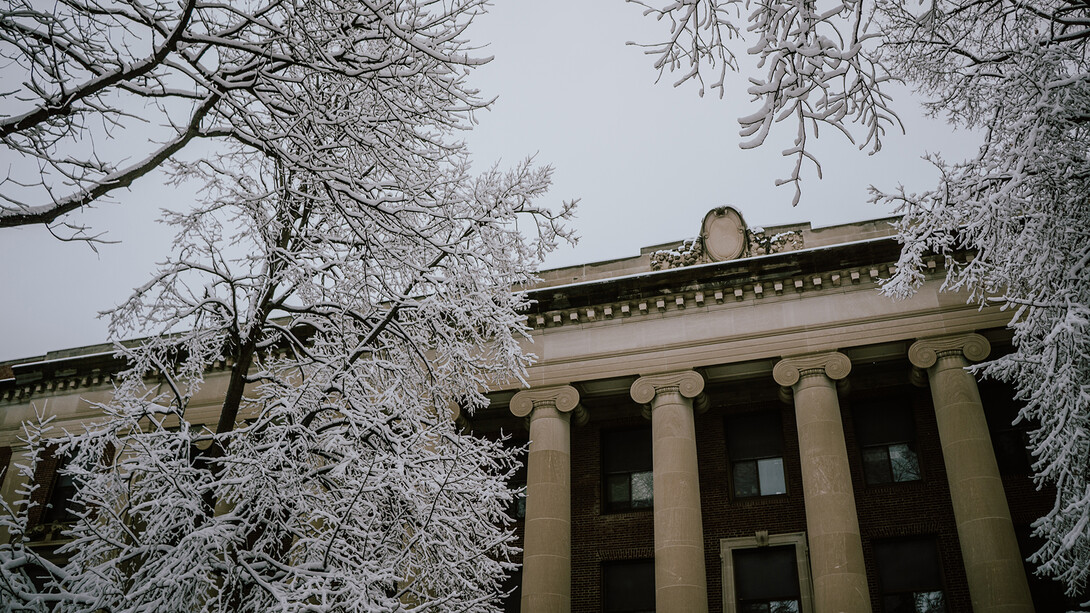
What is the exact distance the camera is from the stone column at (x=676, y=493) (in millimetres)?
16500

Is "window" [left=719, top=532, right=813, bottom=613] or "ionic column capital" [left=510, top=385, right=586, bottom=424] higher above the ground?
"ionic column capital" [left=510, top=385, right=586, bottom=424]

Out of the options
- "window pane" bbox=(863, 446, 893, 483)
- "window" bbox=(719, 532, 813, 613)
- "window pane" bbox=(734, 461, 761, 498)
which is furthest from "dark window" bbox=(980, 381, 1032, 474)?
"window pane" bbox=(734, 461, 761, 498)

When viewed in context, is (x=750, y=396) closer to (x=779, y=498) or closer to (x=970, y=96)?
(x=779, y=498)

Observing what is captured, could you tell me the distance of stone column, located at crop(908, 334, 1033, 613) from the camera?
579 inches

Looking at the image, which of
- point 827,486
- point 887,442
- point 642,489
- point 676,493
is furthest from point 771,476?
point 676,493

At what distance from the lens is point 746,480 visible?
2044 cm

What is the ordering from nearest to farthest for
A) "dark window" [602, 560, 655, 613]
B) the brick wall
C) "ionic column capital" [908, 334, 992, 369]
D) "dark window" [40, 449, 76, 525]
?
"ionic column capital" [908, 334, 992, 369]
the brick wall
"dark window" [602, 560, 655, 613]
"dark window" [40, 449, 76, 525]

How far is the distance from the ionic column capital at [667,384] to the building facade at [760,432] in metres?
0.05

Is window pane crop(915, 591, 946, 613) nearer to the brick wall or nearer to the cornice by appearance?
the brick wall

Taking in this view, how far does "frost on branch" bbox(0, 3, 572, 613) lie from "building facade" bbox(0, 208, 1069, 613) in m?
6.09

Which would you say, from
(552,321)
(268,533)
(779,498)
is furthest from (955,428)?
(268,533)

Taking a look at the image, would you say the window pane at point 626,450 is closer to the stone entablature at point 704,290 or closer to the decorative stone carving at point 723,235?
the stone entablature at point 704,290

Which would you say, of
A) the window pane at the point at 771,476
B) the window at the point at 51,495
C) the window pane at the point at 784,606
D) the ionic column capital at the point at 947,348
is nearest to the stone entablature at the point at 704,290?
the ionic column capital at the point at 947,348

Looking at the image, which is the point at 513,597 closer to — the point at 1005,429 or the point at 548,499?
the point at 548,499
